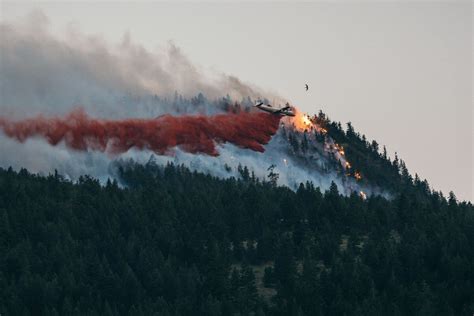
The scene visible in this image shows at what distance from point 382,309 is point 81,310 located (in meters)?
Answer: 43.5

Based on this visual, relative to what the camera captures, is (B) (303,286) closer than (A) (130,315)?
No

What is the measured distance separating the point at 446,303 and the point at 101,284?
52.3 m

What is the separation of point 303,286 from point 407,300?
15.8 metres

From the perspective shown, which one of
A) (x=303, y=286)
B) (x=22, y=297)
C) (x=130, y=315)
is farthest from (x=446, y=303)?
(x=22, y=297)

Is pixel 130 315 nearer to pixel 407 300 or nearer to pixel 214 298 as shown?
pixel 214 298

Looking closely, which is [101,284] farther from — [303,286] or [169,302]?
[303,286]

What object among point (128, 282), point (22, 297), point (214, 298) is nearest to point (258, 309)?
point (214, 298)

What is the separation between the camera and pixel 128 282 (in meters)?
198

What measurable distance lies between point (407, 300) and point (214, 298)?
95.3 feet

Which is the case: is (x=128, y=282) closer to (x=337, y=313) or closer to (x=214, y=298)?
(x=214, y=298)

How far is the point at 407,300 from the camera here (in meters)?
194

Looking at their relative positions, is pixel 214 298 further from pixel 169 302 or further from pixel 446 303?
pixel 446 303

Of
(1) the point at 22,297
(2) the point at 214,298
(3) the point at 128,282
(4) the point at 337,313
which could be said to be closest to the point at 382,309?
(4) the point at 337,313

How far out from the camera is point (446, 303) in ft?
634
